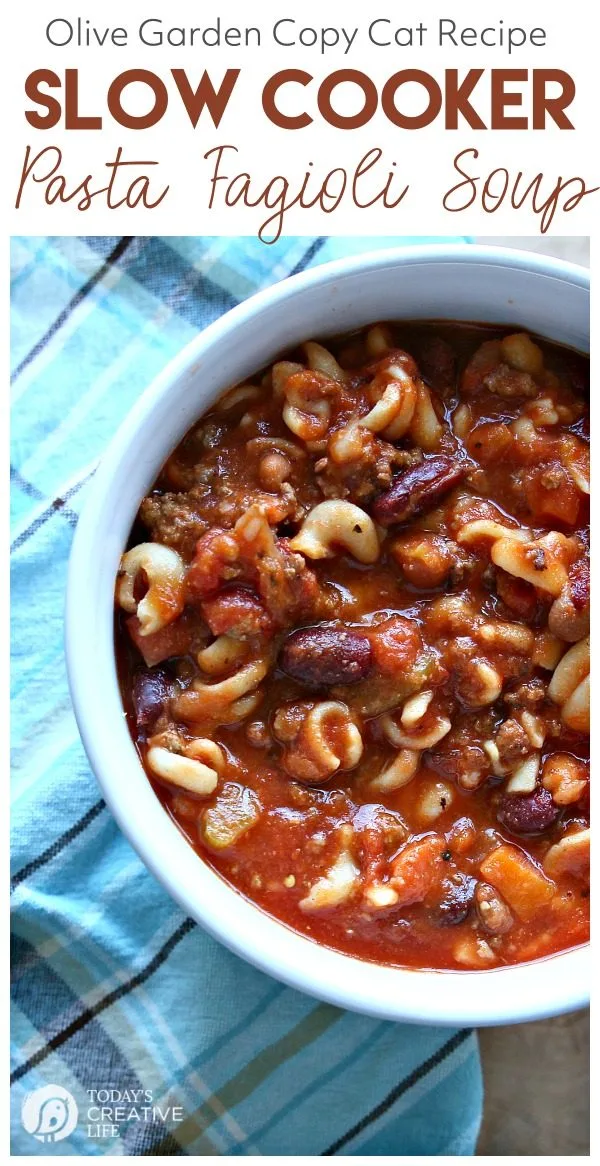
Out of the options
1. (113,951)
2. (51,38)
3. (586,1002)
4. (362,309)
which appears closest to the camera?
(586,1002)

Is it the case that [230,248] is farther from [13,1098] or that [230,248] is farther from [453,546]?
[13,1098]

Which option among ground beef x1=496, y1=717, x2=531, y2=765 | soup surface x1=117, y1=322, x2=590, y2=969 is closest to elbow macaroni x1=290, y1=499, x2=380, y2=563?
soup surface x1=117, y1=322, x2=590, y2=969

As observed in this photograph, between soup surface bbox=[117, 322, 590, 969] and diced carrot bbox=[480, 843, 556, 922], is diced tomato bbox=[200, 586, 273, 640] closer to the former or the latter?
soup surface bbox=[117, 322, 590, 969]

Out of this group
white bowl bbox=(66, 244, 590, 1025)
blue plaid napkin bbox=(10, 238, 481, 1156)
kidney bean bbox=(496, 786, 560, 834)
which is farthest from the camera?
blue plaid napkin bbox=(10, 238, 481, 1156)

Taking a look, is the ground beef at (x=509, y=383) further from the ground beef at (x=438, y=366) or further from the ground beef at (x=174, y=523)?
the ground beef at (x=174, y=523)
